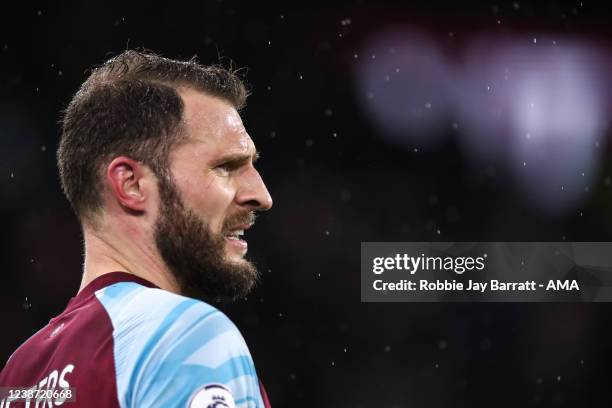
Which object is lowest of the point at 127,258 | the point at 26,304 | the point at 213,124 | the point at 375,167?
the point at 127,258

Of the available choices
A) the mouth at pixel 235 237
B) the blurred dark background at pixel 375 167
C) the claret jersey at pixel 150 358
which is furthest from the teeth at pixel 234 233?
the blurred dark background at pixel 375 167

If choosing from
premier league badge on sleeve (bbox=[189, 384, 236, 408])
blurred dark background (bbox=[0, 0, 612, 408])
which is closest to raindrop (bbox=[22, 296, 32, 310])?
blurred dark background (bbox=[0, 0, 612, 408])

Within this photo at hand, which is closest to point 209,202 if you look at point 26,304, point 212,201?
point 212,201

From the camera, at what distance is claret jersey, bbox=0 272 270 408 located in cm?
56

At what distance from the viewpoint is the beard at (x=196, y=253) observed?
0.71m

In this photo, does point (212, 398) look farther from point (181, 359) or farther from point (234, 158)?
point (234, 158)

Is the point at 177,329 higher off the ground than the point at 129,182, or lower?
lower

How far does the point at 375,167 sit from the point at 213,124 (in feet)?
10.1

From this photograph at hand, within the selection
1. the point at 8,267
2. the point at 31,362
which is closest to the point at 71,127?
the point at 31,362

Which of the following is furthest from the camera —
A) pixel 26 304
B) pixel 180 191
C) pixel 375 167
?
pixel 375 167

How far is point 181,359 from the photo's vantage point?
22.3 inches

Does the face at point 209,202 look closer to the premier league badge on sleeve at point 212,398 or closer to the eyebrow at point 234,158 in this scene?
the eyebrow at point 234,158

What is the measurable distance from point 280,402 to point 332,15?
1.67 metres

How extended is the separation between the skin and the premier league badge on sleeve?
18 cm
